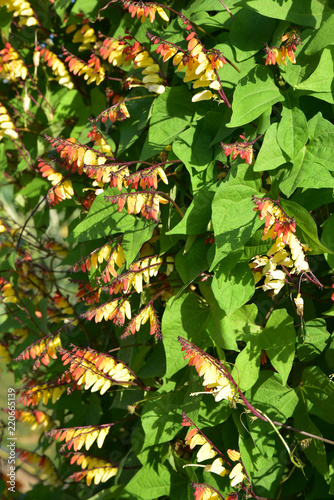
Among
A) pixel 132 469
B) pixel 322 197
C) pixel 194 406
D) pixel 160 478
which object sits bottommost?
pixel 132 469

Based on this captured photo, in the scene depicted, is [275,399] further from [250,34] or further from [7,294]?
[7,294]

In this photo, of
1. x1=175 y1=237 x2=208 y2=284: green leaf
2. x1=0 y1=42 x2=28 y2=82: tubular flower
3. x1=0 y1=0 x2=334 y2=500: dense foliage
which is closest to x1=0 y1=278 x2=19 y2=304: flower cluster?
x1=0 y1=0 x2=334 y2=500: dense foliage

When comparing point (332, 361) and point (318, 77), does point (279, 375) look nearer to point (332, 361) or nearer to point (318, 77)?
point (332, 361)

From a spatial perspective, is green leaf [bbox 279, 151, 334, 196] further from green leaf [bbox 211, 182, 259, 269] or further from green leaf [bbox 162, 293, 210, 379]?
green leaf [bbox 162, 293, 210, 379]

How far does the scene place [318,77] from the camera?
1.08 metres

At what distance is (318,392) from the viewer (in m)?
1.19

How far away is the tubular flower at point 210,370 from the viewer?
1107 millimetres

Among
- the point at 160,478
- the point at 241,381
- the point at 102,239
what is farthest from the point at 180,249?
the point at 160,478

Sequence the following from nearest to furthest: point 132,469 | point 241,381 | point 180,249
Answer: point 241,381, point 180,249, point 132,469

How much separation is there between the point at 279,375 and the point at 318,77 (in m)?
0.72

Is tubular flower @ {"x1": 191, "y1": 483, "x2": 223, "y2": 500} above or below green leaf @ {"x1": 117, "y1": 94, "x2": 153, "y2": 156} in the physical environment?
below

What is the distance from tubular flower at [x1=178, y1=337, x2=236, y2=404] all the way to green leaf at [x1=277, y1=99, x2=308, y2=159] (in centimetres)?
49

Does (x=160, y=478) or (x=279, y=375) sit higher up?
(x=279, y=375)

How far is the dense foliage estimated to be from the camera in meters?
1.10
